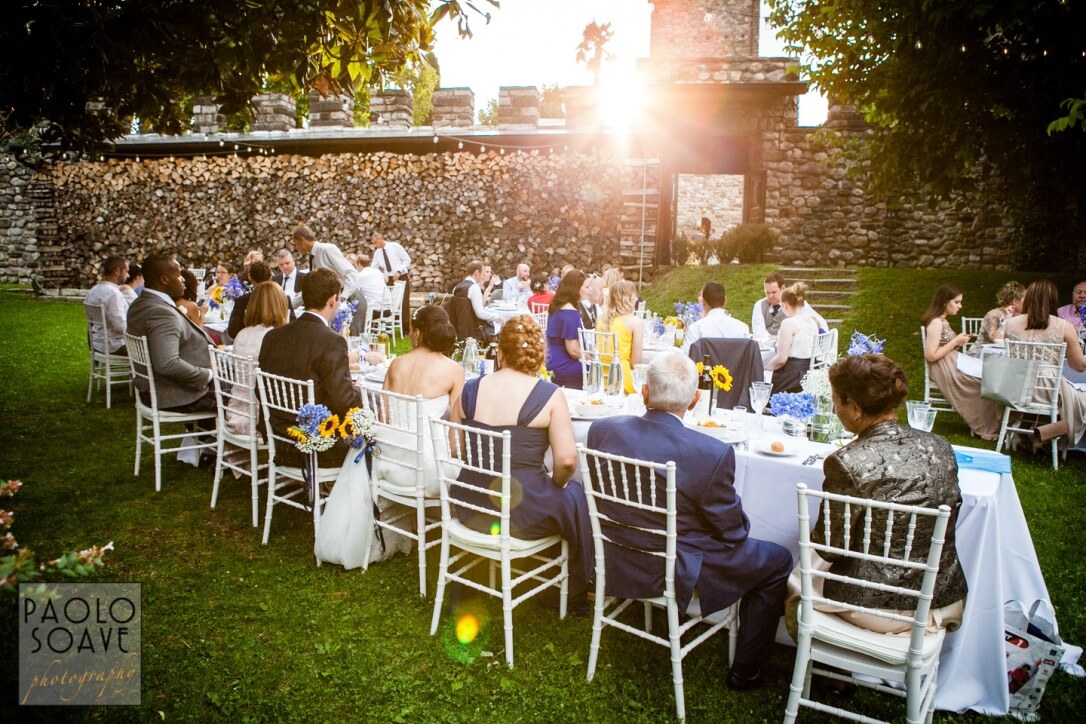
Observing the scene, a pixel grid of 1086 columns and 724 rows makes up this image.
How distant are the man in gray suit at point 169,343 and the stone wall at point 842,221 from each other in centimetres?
1135

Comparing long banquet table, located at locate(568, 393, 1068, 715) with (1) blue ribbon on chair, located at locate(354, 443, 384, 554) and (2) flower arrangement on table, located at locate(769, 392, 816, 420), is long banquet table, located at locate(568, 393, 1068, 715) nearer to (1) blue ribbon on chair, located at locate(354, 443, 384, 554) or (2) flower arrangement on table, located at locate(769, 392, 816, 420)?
(2) flower arrangement on table, located at locate(769, 392, 816, 420)

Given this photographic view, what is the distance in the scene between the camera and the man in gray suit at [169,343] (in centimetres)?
483

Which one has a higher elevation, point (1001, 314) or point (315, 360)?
point (1001, 314)

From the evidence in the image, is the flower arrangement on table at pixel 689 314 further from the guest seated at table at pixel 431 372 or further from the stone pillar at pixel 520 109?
the stone pillar at pixel 520 109

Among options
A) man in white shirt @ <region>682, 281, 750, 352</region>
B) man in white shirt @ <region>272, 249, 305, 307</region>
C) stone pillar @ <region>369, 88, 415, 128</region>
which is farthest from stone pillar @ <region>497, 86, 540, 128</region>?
man in white shirt @ <region>682, 281, 750, 352</region>

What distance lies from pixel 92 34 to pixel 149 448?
3.70m

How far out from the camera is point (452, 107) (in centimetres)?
1349

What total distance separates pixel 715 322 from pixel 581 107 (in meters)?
9.14

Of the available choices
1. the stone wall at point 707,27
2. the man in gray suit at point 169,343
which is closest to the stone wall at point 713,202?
the stone wall at point 707,27

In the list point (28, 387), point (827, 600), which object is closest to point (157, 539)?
point (827, 600)

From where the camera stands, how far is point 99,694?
8.70 ft

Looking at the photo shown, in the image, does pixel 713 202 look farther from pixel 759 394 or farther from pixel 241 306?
pixel 759 394

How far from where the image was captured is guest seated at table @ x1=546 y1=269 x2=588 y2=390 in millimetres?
5770

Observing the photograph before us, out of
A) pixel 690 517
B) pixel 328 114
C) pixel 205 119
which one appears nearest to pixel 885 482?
pixel 690 517
